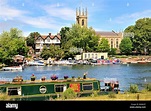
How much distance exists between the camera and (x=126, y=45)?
8.78 ft

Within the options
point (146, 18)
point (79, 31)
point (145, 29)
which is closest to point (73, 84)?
point (79, 31)

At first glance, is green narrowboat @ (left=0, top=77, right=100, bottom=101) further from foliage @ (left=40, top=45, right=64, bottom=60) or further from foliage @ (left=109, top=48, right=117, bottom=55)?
foliage @ (left=109, top=48, right=117, bottom=55)

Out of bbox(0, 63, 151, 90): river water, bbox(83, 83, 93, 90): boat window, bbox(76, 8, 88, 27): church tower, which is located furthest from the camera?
bbox(0, 63, 151, 90): river water

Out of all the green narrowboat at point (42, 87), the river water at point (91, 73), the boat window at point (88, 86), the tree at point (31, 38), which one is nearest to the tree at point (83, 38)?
the tree at point (31, 38)

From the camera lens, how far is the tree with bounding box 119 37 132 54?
2.53 metres

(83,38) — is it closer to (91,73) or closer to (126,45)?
(126,45)

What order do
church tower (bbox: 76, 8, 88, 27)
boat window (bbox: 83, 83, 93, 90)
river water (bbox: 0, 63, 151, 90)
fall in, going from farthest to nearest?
river water (bbox: 0, 63, 151, 90) < boat window (bbox: 83, 83, 93, 90) < church tower (bbox: 76, 8, 88, 27)

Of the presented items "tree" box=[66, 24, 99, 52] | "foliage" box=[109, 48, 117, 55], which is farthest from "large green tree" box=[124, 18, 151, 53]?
"tree" box=[66, 24, 99, 52]

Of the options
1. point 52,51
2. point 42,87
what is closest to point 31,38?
point 52,51

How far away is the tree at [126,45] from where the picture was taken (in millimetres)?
2527

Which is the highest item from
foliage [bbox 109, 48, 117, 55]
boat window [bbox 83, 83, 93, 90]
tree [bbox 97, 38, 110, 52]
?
tree [bbox 97, 38, 110, 52]

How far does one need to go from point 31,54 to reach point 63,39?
0.59m
